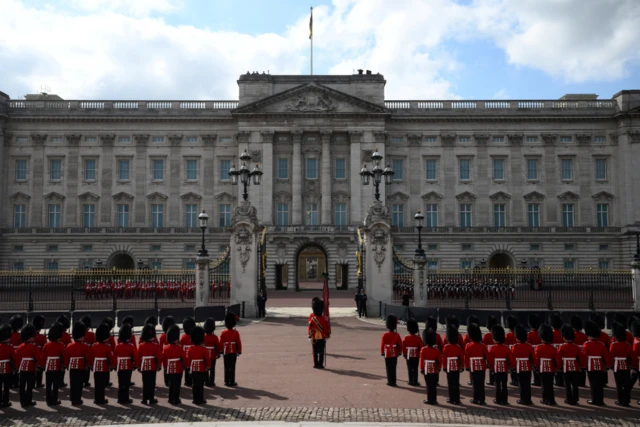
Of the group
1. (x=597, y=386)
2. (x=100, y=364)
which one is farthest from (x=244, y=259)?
(x=597, y=386)

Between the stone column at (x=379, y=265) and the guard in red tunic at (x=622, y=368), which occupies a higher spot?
the stone column at (x=379, y=265)

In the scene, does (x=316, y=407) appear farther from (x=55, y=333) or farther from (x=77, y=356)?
(x=55, y=333)

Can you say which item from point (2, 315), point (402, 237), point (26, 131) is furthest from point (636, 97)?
point (26, 131)

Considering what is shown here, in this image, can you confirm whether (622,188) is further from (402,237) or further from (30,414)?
(30,414)

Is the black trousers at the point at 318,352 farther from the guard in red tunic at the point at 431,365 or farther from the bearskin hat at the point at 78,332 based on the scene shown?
the bearskin hat at the point at 78,332

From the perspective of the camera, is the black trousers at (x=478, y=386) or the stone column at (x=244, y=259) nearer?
the black trousers at (x=478, y=386)

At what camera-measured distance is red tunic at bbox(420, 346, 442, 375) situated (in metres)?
10.6

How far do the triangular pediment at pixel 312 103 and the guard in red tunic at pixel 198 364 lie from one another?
41599 mm

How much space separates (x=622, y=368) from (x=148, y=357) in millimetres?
9263

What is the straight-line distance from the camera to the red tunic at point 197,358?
35.1 ft

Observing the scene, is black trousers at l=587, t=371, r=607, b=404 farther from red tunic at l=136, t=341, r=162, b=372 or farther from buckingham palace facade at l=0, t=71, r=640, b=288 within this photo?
buckingham palace facade at l=0, t=71, r=640, b=288

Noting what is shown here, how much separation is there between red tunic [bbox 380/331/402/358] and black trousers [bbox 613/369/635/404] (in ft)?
14.0

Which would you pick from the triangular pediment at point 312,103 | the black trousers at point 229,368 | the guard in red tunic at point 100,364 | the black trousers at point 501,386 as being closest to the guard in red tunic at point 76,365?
the guard in red tunic at point 100,364

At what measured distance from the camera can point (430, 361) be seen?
10680 millimetres
